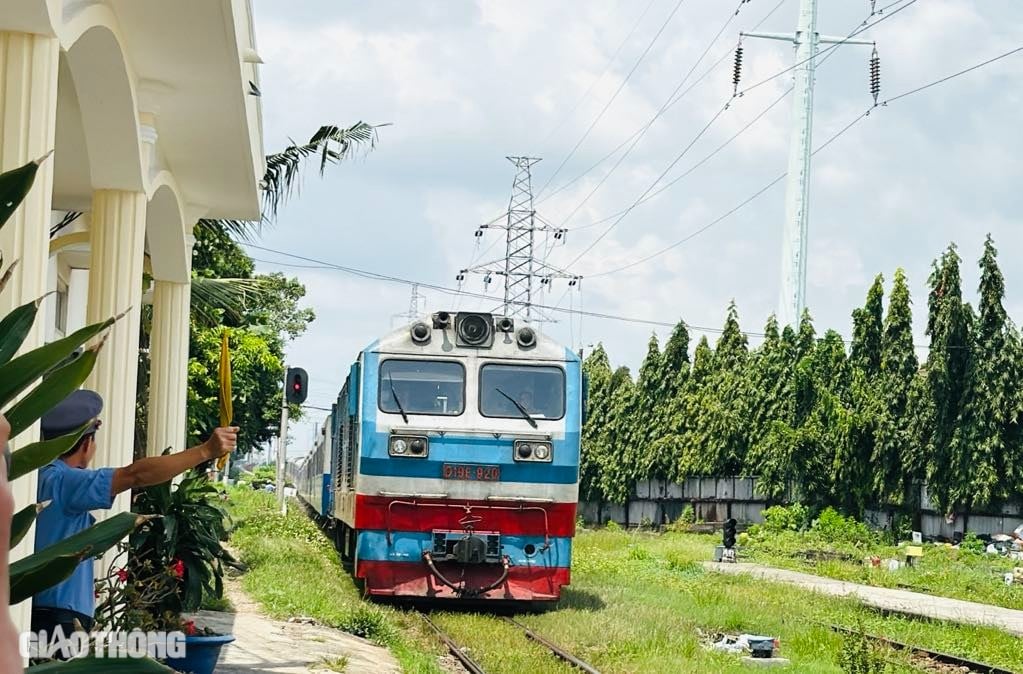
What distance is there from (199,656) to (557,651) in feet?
14.3

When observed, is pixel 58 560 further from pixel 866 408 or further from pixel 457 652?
pixel 866 408

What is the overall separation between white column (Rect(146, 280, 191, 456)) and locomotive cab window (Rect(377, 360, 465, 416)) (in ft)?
6.75

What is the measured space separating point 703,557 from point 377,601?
1378 centimetres

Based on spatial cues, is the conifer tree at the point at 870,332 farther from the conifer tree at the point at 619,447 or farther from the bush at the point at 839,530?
the conifer tree at the point at 619,447

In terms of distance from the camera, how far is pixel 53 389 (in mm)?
3154

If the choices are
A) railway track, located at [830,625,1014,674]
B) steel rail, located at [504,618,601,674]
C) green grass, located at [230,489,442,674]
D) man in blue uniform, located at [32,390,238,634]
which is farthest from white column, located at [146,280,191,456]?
man in blue uniform, located at [32,390,238,634]

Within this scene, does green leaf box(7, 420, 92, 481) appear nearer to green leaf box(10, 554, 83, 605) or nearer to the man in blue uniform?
green leaf box(10, 554, 83, 605)

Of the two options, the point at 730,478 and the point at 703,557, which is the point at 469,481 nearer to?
the point at 703,557

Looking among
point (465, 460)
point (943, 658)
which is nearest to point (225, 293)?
point (465, 460)

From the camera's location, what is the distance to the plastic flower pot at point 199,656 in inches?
289

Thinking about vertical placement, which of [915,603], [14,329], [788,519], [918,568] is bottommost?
[918,568]

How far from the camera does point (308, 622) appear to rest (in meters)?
11.7

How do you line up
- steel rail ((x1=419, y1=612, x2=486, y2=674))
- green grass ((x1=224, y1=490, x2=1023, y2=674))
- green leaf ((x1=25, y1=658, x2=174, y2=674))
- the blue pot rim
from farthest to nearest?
green grass ((x1=224, y1=490, x2=1023, y2=674)) < steel rail ((x1=419, y1=612, x2=486, y2=674)) < the blue pot rim < green leaf ((x1=25, y1=658, x2=174, y2=674))

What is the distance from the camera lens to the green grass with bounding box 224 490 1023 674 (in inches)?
433
